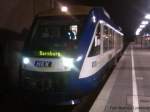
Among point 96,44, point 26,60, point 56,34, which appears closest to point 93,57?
point 96,44

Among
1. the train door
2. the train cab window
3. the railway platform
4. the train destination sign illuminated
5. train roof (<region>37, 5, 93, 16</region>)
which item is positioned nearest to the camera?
the railway platform

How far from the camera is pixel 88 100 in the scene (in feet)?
39.7

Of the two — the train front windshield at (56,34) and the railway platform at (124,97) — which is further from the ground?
the train front windshield at (56,34)

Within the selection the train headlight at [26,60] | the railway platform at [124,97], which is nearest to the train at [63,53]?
the train headlight at [26,60]

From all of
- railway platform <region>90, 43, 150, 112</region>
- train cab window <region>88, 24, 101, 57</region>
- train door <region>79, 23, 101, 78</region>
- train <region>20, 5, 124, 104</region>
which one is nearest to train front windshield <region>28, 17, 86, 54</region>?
train <region>20, 5, 124, 104</region>

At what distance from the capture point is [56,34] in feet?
36.5

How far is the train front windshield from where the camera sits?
1054 cm

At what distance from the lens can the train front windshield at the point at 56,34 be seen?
10.5 meters

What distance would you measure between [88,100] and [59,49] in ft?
8.26

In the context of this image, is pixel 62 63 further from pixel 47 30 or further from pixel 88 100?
pixel 88 100

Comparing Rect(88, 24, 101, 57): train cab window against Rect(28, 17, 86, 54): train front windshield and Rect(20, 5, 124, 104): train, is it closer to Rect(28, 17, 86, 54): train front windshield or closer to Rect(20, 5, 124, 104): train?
Rect(20, 5, 124, 104): train

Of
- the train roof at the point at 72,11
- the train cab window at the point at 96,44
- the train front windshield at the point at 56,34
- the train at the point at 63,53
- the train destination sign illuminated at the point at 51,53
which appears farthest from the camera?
the train roof at the point at 72,11

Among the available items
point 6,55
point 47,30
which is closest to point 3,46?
point 6,55

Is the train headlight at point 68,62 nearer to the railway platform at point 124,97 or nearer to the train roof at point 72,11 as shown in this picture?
the railway platform at point 124,97
